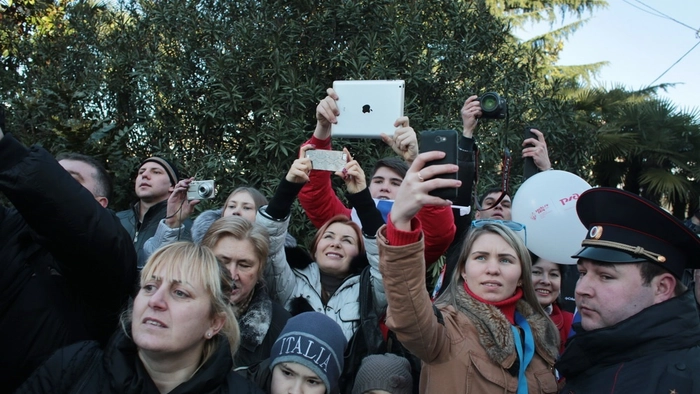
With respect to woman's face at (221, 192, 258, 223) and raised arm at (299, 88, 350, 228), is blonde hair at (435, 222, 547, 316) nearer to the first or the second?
raised arm at (299, 88, 350, 228)

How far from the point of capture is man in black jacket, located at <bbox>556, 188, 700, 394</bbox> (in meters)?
2.02

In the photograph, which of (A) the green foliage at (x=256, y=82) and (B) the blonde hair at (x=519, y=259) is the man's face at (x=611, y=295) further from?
(A) the green foliage at (x=256, y=82)

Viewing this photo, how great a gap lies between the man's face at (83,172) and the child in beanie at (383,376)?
176 centimetres

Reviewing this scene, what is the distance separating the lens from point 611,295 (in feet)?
7.16

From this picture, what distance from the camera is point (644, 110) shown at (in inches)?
432

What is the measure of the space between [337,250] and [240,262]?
0.63 metres

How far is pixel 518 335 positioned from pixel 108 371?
1.60 metres

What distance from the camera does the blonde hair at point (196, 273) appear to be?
217cm

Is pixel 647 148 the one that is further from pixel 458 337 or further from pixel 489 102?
pixel 458 337

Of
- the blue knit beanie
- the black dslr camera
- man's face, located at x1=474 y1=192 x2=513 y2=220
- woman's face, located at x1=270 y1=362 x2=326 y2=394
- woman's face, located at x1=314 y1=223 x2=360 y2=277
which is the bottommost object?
woman's face, located at x1=270 y1=362 x2=326 y2=394

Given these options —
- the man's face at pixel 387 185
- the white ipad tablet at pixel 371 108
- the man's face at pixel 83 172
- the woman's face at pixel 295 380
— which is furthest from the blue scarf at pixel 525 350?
the man's face at pixel 83 172

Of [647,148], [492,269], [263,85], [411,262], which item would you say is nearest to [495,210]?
[492,269]

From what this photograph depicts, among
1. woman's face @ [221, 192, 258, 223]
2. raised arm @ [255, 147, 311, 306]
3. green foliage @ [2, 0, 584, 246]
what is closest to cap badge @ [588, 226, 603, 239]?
raised arm @ [255, 147, 311, 306]

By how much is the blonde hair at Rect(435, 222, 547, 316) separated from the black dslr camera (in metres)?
0.89
